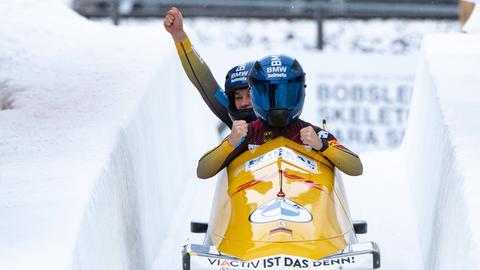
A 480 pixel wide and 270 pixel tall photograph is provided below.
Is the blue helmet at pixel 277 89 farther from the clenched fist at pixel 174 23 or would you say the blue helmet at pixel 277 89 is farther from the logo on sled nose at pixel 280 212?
the clenched fist at pixel 174 23

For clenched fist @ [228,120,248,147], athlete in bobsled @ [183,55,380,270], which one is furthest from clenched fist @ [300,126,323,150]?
clenched fist @ [228,120,248,147]

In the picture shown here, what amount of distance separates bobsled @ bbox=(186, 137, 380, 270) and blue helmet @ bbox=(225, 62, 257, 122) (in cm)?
82

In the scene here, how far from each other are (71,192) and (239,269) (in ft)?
3.01

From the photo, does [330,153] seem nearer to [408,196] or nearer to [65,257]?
[65,257]

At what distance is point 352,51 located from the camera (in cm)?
1133

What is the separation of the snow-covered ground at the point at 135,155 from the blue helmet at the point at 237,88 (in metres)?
0.55

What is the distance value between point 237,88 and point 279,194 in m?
1.55

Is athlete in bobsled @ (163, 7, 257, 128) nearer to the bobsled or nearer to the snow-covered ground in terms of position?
the snow-covered ground

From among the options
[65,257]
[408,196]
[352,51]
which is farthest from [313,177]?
[352,51]

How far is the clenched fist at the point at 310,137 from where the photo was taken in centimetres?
520

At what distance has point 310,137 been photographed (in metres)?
5.20

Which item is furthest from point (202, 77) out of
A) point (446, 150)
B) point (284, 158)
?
point (284, 158)

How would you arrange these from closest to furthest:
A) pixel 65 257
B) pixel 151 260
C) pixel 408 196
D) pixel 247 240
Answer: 1. pixel 65 257
2. pixel 247 240
3. pixel 151 260
4. pixel 408 196

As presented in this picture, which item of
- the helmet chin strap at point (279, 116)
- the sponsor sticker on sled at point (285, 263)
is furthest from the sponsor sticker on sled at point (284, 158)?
the sponsor sticker on sled at point (285, 263)
